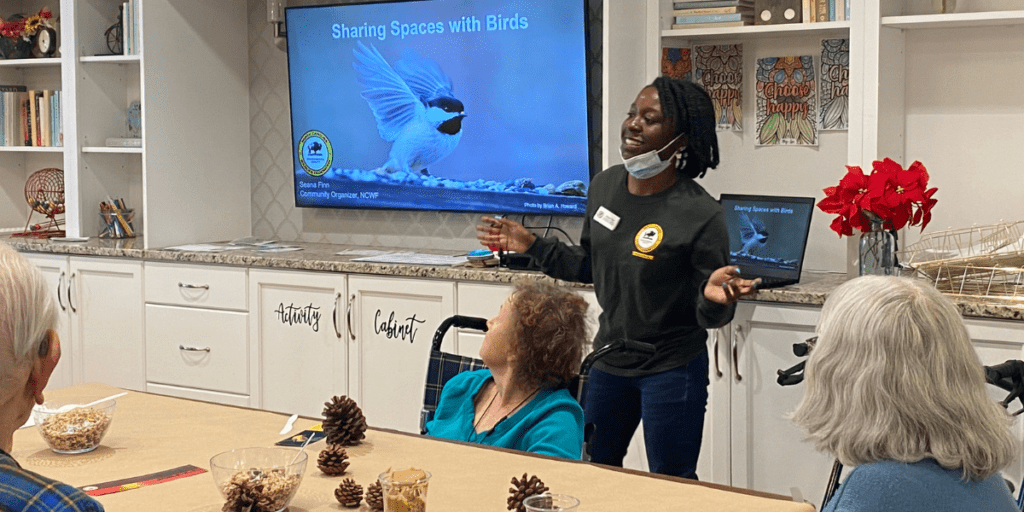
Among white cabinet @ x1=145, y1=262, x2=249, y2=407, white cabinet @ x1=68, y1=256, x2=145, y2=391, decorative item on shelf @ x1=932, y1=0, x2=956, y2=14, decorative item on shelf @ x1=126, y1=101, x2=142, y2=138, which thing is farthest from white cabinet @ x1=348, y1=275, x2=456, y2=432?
decorative item on shelf @ x1=932, y1=0, x2=956, y2=14

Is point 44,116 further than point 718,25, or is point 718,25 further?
point 44,116

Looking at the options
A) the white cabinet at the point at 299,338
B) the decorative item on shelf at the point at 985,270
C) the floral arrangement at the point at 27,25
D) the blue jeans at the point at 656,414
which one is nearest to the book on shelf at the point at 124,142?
the floral arrangement at the point at 27,25

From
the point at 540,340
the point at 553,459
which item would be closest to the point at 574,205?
the point at 540,340

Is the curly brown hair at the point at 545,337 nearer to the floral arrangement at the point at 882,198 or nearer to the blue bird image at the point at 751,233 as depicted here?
the floral arrangement at the point at 882,198

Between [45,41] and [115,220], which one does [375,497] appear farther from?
[45,41]

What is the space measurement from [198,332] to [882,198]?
2.69 m

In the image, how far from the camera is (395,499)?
5.29 feet

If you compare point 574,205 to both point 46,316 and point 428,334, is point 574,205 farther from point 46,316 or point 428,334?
point 46,316

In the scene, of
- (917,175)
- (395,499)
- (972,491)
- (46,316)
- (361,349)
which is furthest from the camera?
(361,349)

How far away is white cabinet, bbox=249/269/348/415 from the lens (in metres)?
4.16

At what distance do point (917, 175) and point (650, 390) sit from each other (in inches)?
42.7

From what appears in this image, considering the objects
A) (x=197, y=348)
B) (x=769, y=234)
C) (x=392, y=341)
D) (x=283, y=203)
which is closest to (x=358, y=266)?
(x=392, y=341)

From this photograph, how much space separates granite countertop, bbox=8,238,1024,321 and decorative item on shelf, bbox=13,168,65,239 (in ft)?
0.92

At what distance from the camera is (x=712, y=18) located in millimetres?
3709
